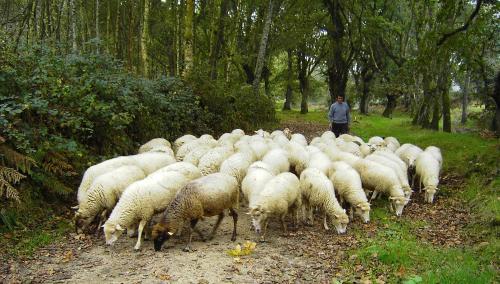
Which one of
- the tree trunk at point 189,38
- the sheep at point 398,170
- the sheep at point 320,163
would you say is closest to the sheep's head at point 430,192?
the sheep at point 398,170

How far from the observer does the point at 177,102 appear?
1648 cm

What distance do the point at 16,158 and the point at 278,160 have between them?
607 cm

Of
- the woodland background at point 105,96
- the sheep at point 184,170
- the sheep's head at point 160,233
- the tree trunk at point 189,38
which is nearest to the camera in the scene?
the sheep's head at point 160,233

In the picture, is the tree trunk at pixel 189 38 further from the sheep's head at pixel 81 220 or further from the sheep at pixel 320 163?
the sheep's head at pixel 81 220

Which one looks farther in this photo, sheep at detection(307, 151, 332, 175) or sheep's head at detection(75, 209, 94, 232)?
sheep at detection(307, 151, 332, 175)

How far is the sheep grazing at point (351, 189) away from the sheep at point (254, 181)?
63.1 inches

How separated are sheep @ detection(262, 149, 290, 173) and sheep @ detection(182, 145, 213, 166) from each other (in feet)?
5.66

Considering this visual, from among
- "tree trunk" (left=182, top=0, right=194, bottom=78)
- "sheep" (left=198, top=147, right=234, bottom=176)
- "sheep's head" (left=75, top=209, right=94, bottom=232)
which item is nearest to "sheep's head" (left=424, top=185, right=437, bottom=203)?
"sheep" (left=198, top=147, right=234, bottom=176)

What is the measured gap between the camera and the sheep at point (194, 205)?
7762 millimetres

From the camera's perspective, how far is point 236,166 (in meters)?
10.3

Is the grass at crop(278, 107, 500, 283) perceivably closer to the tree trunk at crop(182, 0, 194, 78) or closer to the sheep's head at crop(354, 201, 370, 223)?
the sheep's head at crop(354, 201, 370, 223)

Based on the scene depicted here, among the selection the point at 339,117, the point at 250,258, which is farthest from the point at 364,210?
the point at 339,117

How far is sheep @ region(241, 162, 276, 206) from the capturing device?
9.05 meters

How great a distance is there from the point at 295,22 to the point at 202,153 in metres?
22.8
